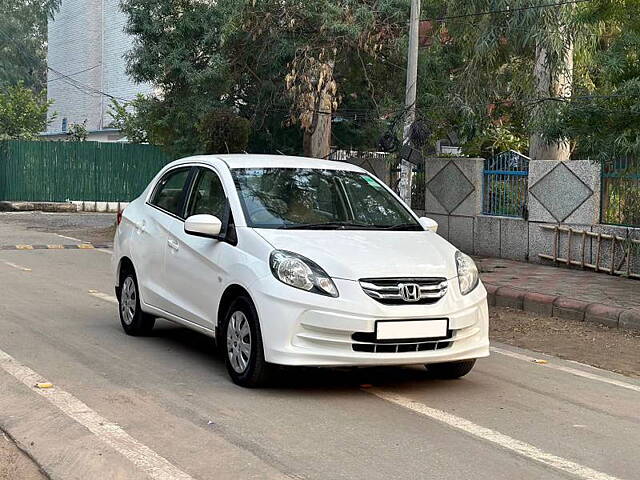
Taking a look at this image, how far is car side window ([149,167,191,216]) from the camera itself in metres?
9.00

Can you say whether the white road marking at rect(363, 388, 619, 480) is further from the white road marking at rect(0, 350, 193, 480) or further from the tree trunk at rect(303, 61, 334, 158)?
the tree trunk at rect(303, 61, 334, 158)

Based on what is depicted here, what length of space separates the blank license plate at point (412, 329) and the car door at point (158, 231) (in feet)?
7.70

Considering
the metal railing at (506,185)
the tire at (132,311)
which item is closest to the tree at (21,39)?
the metal railing at (506,185)

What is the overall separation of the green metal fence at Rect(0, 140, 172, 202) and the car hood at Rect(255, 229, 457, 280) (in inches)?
1021

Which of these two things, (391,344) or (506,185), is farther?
(506,185)

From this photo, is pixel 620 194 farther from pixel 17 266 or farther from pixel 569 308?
pixel 17 266

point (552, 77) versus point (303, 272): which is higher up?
point (552, 77)

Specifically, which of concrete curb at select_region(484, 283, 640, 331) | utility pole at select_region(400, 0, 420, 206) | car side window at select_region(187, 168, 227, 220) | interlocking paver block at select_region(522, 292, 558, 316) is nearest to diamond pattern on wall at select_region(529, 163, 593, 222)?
utility pole at select_region(400, 0, 420, 206)

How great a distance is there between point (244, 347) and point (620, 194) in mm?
9151

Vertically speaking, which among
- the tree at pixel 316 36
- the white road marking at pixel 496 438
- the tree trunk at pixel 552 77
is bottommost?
the white road marking at pixel 496 438

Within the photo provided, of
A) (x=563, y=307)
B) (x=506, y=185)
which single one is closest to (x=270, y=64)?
(x=506, y=185)

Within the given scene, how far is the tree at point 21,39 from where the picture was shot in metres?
59.1

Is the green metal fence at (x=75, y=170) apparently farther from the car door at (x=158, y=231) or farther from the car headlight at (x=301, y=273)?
the car headlight at (x=301, y=273)

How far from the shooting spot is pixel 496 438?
6.16 metres
